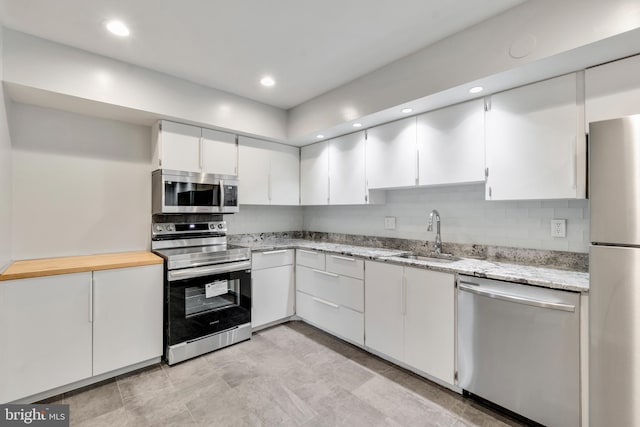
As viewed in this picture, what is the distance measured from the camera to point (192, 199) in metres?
2.87

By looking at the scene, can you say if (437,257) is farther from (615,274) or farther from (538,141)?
(615,274)

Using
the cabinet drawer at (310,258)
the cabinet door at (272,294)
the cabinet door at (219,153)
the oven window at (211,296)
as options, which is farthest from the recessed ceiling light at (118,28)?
the cabinet drawer at (310,258)

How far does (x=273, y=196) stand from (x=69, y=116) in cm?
206

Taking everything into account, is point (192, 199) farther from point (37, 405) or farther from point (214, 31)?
point (37, 405)

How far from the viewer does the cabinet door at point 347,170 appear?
3.11 metres

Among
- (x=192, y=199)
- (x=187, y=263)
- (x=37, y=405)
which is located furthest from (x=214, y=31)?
(x=37, y=405)

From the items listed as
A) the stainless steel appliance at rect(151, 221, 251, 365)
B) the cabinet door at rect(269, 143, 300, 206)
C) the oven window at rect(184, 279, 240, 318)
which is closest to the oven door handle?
the stainless steel appliance at rect(151, 221, 251, 365)

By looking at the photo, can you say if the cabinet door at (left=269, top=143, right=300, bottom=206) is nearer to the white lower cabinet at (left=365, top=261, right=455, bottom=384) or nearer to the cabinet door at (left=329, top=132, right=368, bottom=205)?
the cabinet door at (left=329, top=132, right=368, bottom=205)

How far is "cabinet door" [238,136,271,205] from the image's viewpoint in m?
3.31

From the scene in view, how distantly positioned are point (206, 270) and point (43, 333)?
3.72ft

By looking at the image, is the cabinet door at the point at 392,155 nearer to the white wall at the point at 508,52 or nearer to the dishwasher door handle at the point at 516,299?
the white wall at the point at 508,52

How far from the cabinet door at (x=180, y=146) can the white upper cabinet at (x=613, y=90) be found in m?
3.10

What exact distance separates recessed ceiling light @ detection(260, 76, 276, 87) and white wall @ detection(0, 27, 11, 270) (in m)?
1.78

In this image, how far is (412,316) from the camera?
227 centimetres
